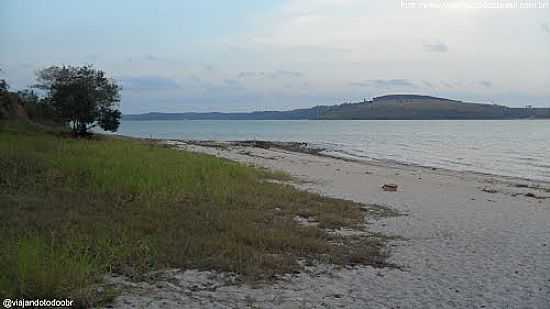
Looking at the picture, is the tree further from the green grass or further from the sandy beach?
the sandy beach

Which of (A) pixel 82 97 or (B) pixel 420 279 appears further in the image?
(A) pixel 82 97

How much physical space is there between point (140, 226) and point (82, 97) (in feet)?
103

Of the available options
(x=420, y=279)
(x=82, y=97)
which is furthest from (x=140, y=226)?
(x=82, y=97)

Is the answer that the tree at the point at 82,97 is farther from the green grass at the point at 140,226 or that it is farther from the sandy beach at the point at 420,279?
the sandy beach at the point at 420,279

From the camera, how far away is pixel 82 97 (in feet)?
130

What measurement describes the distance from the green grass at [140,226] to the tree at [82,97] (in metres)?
21.5

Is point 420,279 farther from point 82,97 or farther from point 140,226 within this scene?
point 82,97

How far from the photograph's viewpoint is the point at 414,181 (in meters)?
28.2

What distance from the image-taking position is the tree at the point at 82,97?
39656 millimetres

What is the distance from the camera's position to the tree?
3966 centimetres

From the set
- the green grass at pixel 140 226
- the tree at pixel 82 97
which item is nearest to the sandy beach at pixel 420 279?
the green grass at pixel 140 226

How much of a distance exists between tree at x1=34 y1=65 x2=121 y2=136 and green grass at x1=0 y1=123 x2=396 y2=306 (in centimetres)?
2154

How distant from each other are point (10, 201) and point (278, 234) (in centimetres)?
583

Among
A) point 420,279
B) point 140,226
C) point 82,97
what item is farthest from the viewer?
point 82,97
